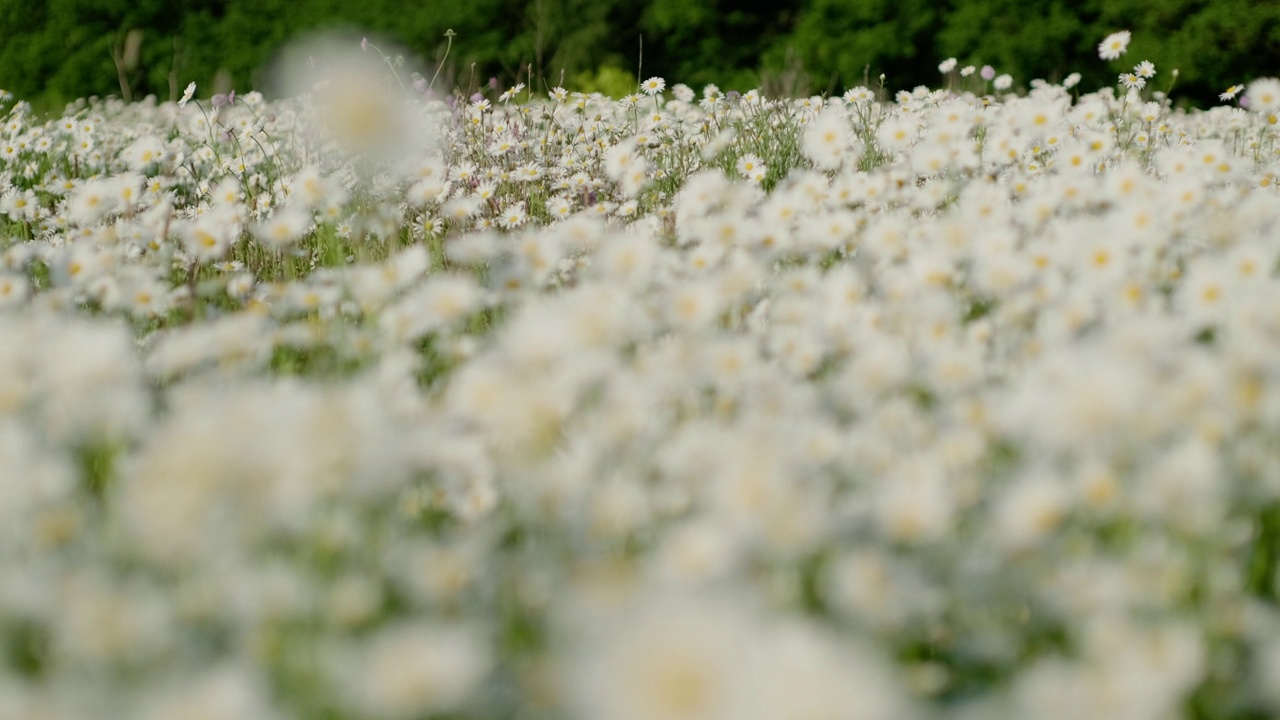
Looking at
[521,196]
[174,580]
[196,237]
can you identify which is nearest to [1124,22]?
[521,196]

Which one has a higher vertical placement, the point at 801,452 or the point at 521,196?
the point at 521,196

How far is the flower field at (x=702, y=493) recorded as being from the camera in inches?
39.7

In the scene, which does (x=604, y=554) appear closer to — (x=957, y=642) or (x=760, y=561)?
(x=760, y=561)

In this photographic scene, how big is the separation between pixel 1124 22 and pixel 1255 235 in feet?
47.4

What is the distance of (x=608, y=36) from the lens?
16547mm

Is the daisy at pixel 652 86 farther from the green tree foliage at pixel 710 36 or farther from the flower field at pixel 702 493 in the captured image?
the green tree foliage at pixel 710 36

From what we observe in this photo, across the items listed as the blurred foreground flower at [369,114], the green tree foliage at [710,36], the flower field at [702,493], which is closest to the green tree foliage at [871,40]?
the green tree foliage at [710,36]

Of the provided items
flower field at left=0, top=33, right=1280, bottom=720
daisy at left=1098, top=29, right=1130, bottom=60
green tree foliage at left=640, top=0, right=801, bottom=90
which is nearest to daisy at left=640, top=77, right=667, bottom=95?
daisy at left=1098, top=29, right=1130, bottom=60

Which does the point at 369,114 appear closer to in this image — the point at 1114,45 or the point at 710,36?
the point at 1114,45

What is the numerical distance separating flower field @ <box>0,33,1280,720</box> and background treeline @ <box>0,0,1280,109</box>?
13332 mm

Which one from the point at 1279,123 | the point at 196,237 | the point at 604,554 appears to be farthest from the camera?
the point at 1279,123

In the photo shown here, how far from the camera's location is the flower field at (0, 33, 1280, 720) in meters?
1.01

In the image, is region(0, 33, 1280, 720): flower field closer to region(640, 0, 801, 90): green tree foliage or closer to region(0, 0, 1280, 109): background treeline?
region(0, 0, 1280, 109): background treeline

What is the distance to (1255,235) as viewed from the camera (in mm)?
2285
